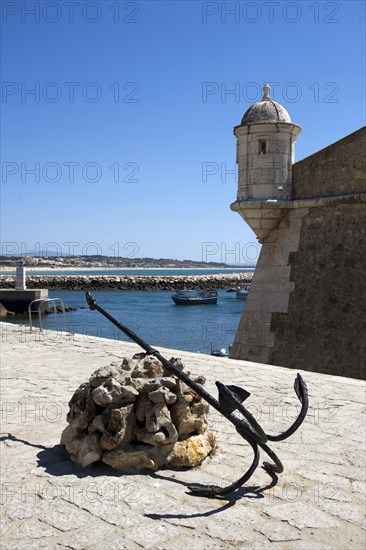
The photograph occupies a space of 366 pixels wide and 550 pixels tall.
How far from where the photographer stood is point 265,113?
34.0 ft

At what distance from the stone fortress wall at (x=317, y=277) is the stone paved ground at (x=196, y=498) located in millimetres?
3694

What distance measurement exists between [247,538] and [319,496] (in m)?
0.79

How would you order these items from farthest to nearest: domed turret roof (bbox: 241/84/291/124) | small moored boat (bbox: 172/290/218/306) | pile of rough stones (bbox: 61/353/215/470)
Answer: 1. small moored boat (bbox: 172/290/218/306)
2. domed turret roof (bbox: 241/84/291/124)
3. pile of rough stones (bbox: 61/353/215/470)

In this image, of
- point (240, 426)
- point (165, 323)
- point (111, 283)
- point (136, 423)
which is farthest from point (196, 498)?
point (111, 283)

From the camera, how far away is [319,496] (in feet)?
11.7

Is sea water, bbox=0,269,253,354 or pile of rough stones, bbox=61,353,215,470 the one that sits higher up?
pile of rough stones, bbox=61,353,215,470

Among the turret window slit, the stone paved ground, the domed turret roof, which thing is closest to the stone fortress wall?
the turret window slit

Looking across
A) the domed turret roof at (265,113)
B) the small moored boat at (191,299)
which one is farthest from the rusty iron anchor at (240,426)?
the small moored boat at (191,299)

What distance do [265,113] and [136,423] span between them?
7.80 metres

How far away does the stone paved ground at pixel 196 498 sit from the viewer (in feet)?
9.79

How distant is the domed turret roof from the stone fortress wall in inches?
36.9

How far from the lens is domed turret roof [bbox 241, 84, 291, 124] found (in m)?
10.3

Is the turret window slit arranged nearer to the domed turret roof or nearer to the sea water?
the domed turret roof

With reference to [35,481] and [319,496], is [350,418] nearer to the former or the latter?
[319,496]
